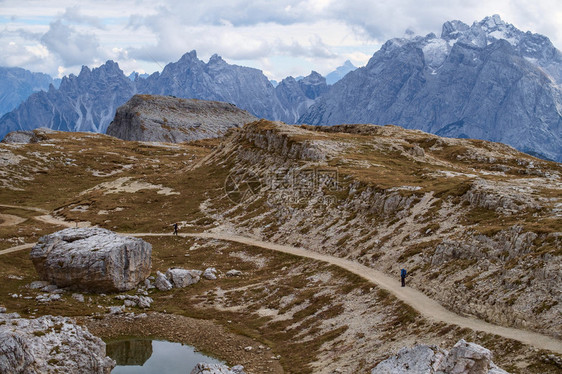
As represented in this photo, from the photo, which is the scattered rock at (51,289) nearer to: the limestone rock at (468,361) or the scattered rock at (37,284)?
the scattered rock at (37,284)

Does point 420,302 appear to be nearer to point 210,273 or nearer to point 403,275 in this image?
point 403,275

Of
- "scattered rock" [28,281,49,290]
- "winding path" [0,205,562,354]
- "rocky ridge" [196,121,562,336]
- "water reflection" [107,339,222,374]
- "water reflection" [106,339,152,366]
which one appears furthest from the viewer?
"scattered rock" [28,281,49,290]

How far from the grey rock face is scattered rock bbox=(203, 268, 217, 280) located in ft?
35.2

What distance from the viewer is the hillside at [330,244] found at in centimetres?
5031

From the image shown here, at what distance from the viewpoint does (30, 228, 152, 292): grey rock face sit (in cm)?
7375

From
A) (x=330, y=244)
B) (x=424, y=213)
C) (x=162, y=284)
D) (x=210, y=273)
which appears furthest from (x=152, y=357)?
Result: (x=424, y=213)

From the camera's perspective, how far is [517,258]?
54.0 meters

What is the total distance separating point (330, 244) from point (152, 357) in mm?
38080

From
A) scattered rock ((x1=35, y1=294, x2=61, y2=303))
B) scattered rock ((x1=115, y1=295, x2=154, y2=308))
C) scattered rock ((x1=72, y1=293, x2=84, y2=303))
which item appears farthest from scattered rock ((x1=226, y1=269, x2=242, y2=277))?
scattered rock ((x1=35, y1=294, x2=61, y2=303))

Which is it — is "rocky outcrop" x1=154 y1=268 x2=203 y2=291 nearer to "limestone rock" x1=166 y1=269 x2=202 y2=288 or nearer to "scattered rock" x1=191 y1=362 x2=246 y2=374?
"limestone rock" x1=166 y1=269 x2=202 y2=288

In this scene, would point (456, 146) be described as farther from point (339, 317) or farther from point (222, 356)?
point (222, 356)

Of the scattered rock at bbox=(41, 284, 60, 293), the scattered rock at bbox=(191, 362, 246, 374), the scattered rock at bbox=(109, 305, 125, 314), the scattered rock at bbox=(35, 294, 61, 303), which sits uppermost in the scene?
the scattered rock at bbox=(191, 362, 246, 374)

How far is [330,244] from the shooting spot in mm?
85938

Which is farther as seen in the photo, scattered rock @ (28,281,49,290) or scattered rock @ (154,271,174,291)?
scattered rock @ (154,271,174,291)
